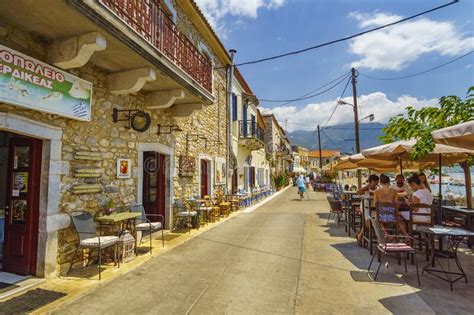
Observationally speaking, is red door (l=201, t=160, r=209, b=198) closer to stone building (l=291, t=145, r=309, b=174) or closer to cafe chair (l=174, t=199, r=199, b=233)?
cafe chair (l=174, t=199, r=199, b=233)

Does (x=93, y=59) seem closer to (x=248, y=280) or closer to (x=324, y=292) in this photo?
(x=248, y=280)

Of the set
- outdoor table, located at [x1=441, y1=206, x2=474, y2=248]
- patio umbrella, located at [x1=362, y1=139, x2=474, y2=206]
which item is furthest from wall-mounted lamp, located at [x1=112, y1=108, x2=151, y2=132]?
outdoor table, located at [x1=441, y1=206, x2=474, y2=248]

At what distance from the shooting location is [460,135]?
371cm

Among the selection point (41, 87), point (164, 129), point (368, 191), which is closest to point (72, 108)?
point (41, 87)

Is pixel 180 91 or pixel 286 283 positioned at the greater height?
pixel 180 91

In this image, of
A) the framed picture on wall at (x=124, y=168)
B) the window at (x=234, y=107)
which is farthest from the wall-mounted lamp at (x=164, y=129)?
the window at (x=234, y=107)

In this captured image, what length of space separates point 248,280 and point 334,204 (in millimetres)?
5001

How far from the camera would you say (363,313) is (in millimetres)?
3207

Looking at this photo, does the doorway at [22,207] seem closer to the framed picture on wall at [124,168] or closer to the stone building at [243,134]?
the framed picture on wall at [124,168]

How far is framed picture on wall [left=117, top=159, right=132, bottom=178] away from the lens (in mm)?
6008

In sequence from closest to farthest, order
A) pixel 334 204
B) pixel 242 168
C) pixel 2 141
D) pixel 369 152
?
1. pixel 2 141
2. pixel 369 152
3. pixel 334 204
4. pixel 242 168

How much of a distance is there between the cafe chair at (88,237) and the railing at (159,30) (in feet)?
10.8

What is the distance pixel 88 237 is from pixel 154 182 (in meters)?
3.59

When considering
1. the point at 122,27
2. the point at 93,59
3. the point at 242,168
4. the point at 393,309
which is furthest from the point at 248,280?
the point at 242,168
